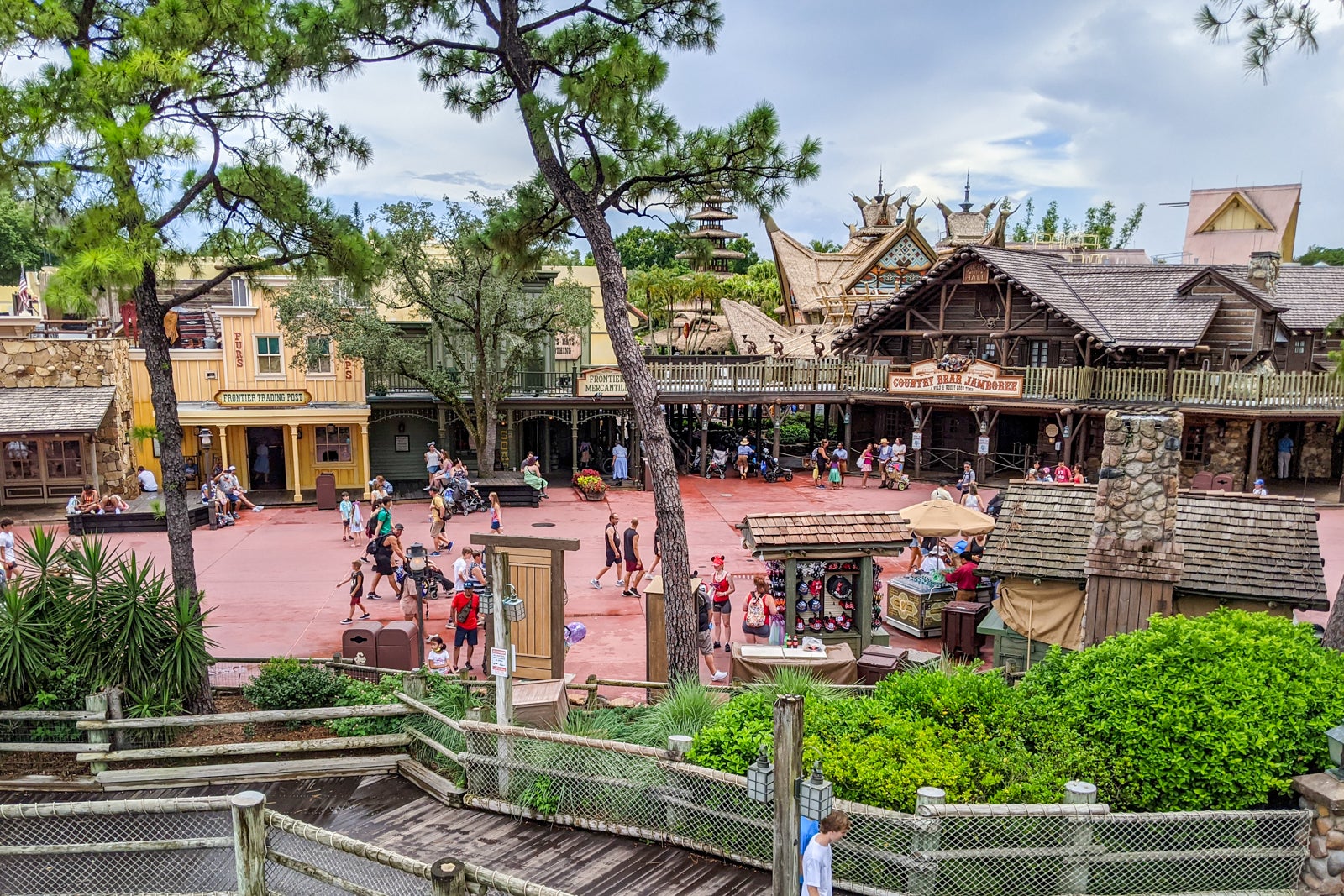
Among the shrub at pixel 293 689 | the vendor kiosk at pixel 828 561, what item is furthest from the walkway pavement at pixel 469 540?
the shrub at pixel 293 689

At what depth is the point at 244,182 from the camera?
444 inches

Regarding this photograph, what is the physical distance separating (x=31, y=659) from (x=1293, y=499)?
1430cm

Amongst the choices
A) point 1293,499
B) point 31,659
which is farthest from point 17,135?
point 1293,499

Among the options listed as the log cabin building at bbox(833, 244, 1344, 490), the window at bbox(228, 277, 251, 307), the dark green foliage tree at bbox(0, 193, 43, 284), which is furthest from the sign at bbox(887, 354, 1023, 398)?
A: the dark green foliage tree at bbox(0, 193, 43, 284)

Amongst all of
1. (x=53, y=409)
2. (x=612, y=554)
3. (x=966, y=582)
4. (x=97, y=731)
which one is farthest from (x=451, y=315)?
(x=97, y=731)

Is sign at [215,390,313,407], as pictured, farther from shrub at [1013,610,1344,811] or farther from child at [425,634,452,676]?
shrub at [1013,610,1344,811]

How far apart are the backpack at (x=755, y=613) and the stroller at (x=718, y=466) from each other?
14850 millimetres

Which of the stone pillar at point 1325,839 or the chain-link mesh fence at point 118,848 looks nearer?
the chain-link mesh fence at point 118,848

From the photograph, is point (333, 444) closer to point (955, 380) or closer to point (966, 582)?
point (955, 380)

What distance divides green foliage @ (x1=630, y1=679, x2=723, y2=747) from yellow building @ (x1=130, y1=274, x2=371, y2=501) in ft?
61.2

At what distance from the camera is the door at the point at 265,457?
27.1 metres

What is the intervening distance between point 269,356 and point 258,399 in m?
1.38

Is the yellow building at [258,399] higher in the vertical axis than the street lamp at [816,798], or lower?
higher

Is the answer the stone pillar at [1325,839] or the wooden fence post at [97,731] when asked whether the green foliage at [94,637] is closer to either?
the wooden fence post at [97,731]
